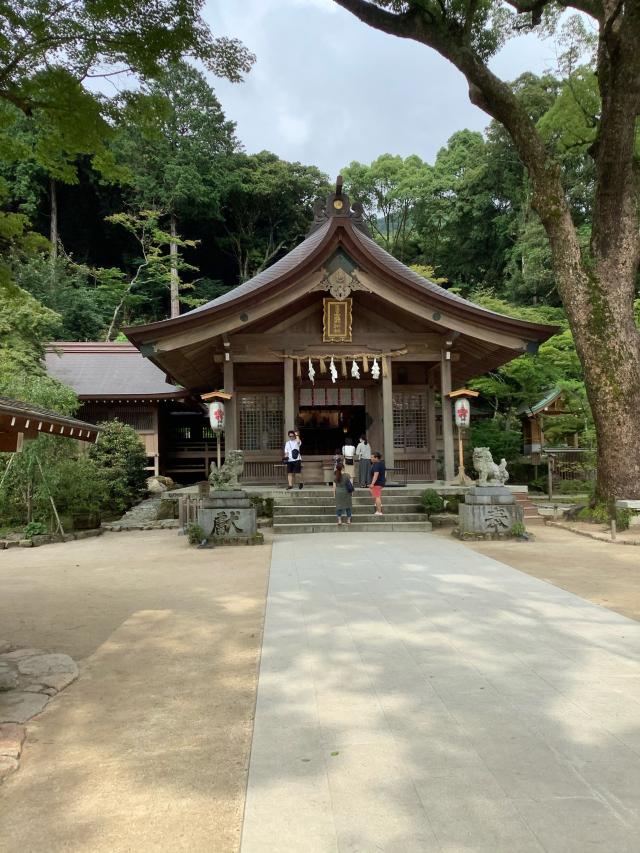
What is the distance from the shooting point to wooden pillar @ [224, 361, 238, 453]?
14.0m

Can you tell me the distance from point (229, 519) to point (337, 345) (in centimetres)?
610

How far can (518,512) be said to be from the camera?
1024cm

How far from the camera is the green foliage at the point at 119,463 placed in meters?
16.1

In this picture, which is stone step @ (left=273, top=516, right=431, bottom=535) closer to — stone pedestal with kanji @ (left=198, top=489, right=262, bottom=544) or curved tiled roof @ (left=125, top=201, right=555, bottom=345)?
stone pedestal with kanji @ (left=198, top=489, right=262, bottom=544)

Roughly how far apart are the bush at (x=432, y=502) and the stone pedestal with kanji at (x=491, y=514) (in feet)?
5.47

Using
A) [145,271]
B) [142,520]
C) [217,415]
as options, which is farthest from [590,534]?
[145,271]

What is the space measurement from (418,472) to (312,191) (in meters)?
25.4

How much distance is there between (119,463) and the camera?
16.4 metres

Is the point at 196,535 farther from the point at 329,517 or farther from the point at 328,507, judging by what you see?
the point at 328,507

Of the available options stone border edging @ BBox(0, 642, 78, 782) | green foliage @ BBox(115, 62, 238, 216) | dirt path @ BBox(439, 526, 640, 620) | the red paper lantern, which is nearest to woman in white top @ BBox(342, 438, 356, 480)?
the red paper lantern

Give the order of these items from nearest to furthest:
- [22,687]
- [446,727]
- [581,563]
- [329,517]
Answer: [446,727]
[22,687]
[581,563]
[329,517]

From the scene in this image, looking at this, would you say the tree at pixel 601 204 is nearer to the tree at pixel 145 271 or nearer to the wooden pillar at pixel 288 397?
the wooden pillar at pixel 288 397

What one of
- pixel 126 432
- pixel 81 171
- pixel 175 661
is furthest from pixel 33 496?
pixel 81 171

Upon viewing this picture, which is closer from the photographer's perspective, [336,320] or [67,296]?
[336,320]
